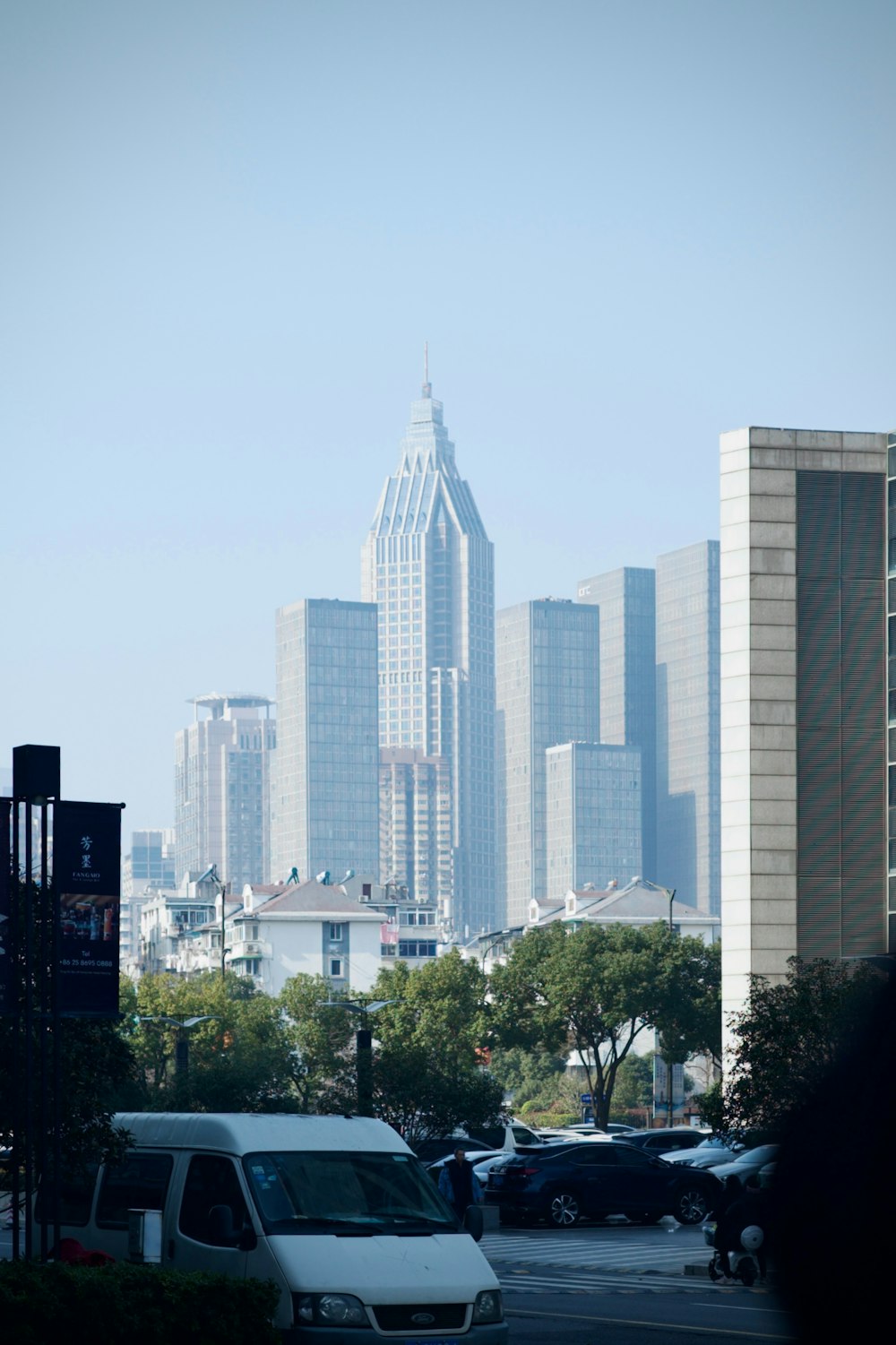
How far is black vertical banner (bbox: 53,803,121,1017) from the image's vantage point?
15438 millimetres

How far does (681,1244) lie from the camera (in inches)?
1212

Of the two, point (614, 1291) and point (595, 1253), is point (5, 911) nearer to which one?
point (614, 1291)

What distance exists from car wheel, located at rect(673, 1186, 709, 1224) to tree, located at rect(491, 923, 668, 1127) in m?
43.3

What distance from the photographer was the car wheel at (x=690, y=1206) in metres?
36.1

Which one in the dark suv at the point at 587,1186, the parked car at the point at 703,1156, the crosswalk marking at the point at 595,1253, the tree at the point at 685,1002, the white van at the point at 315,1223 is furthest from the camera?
the tree at the point at 685,1002

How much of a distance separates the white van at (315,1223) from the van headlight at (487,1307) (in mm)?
10

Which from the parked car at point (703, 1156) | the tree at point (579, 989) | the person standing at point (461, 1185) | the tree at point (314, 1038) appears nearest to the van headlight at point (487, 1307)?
the person standing at point (461, 1185)

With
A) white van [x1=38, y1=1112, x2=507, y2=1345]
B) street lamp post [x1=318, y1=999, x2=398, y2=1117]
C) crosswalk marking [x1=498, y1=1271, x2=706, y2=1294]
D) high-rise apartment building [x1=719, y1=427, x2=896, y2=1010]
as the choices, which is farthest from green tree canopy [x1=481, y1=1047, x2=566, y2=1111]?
white van [x1=38, y1=1112, x2=507, y2=1345]

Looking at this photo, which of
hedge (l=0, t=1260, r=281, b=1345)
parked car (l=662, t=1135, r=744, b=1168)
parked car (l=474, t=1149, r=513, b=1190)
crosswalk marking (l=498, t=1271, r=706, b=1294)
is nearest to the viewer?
hedge (l=0, t=1260, r=281, b=1345)

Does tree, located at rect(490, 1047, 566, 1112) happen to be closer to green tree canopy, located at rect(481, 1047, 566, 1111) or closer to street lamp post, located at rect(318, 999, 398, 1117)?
green tree canopy, located at rect(481, 1047, 566, 1111)

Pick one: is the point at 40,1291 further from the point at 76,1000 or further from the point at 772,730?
the point at 772,730

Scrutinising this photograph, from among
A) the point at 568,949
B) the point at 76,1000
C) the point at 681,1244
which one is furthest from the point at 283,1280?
the point at 568,949

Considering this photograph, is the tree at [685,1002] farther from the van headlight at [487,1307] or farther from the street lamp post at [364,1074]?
the van headlight at [487,1307]

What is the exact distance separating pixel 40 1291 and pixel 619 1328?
8350mm
